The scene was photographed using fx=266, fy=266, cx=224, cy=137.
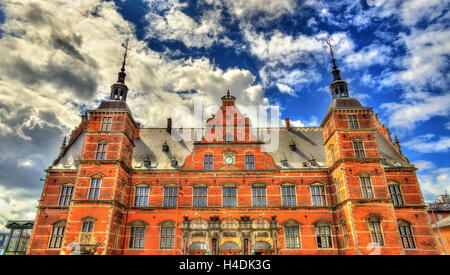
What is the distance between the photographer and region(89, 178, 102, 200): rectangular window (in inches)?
1048

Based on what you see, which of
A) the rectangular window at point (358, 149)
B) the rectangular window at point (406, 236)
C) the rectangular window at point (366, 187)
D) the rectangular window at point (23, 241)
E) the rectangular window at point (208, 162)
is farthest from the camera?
the rectangular window at point (23, 241)

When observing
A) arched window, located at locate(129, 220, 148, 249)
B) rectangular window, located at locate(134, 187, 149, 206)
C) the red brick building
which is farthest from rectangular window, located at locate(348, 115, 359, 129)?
arched window, located at locate(129, 220, 148, 249)

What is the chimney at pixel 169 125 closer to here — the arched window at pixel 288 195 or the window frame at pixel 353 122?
the arched window at pixel 288 195

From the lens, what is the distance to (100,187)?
26.8m

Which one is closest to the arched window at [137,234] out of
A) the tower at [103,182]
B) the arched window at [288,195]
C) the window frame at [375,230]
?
the tower at [103,182]

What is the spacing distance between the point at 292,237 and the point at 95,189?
68.5ft

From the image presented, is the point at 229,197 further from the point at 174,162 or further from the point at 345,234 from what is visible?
the point at 345,234

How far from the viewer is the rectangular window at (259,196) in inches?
1155

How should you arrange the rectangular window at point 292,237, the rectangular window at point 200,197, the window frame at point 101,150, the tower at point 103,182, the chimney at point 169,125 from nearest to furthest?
the tower at point 103,182
the rectangular window at point 292,237
the window frame at point 101,150
the rectangular window at point 200,197
the chimney at point 169,125

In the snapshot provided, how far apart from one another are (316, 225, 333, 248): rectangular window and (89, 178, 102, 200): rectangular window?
23.1 m

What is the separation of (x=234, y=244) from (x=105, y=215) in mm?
13003

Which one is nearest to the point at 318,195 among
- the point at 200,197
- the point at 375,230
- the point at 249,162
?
the point at 375,230

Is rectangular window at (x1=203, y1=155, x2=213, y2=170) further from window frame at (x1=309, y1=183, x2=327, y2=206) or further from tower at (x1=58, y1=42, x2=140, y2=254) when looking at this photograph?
window frame at (x1=309, y1=183, x2=327, y2=206)

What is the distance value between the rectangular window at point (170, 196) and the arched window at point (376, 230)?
776 inches
